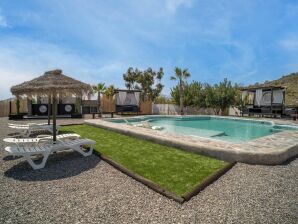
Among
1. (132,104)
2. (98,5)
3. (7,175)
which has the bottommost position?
(7,175)

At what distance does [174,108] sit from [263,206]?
79.9 feet

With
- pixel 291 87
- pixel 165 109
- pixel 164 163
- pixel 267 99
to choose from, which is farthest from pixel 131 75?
pixel 164 163

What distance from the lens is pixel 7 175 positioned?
4543mm

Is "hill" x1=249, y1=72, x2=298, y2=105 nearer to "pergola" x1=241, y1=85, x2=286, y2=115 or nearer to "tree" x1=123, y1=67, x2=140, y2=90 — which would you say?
"pergola" x1=241, y1=85, x2=286, y2=115

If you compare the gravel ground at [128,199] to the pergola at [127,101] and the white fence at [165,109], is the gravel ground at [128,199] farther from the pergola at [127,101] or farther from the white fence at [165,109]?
the white fence at [165,109]

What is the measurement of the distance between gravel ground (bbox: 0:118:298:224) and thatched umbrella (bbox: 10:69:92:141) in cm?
216

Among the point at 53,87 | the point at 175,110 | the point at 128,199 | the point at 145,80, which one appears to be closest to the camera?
the point at 128,199

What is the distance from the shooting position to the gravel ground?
3.00m

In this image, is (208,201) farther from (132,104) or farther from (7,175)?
(132,104)

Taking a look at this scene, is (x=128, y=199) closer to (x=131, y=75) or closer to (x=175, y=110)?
(x=175, y=110)

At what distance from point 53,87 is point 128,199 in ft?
12.4

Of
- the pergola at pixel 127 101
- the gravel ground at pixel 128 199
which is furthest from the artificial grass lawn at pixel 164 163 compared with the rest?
the pergola at pixel 127 101

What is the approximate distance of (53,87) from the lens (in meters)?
5.72

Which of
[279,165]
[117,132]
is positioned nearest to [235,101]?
[117,132]
